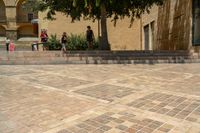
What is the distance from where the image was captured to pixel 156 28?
2278 cm

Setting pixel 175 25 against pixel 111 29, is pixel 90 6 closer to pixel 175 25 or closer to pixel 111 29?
pixel 175 25

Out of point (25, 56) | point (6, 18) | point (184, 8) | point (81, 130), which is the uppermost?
point (6, 18)

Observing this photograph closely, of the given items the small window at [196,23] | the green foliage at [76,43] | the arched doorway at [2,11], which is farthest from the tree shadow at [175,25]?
the arched doorway at [2,11]

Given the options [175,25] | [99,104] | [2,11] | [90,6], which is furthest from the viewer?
[2,11]

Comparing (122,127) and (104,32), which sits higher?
(104,32)

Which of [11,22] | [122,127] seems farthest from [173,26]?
[11,22]

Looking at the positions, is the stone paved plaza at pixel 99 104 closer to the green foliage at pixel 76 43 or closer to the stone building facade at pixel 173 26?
the stone building facade at pixel 173 26

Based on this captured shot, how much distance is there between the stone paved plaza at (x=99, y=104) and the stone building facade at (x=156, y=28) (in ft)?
25.3

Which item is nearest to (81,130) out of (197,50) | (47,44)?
(197,50)

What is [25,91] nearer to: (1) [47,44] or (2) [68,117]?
(2) [68,117]

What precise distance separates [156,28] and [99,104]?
59.9 ft

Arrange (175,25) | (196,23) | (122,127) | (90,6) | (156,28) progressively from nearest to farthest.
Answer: (122,127), (90,6), (196,23), (175,25), (156,28)

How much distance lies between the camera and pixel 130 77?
8883mm

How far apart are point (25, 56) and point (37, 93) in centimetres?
672
